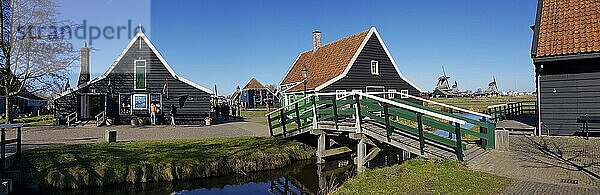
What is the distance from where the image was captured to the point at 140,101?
1056 inches

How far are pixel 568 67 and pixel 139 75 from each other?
2240 cm

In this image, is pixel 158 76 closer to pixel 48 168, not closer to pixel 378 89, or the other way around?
pixel 378 89

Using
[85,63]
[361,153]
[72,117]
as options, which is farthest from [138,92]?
[361,153]

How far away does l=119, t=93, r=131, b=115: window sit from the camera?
2659cm

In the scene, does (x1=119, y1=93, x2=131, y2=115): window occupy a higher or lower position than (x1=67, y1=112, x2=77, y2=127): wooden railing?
higher

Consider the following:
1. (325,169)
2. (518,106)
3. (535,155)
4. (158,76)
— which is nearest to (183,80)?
(158,76)

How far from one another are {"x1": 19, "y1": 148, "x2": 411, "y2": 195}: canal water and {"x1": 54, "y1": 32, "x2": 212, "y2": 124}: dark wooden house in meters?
14.1

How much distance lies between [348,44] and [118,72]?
14.5 meters

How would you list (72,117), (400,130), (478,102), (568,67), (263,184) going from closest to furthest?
1. (400,130)
2. (263,184)
3. (568,67)
4. (72,117)
5. (478,102)

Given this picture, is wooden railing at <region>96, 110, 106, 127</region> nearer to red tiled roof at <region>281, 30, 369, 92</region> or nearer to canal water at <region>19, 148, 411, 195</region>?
red tiled roof at <region>281, 30, 369, 92</region>

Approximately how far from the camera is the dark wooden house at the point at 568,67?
13.2 metres

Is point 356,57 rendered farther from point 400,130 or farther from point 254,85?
point 254,85

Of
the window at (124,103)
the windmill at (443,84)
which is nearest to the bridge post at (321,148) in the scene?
the window at (124,103)

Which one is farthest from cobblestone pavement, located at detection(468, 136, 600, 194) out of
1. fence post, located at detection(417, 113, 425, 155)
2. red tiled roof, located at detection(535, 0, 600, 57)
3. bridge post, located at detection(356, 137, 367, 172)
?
bridge post, located at detection(356, 137, 367, 172)
